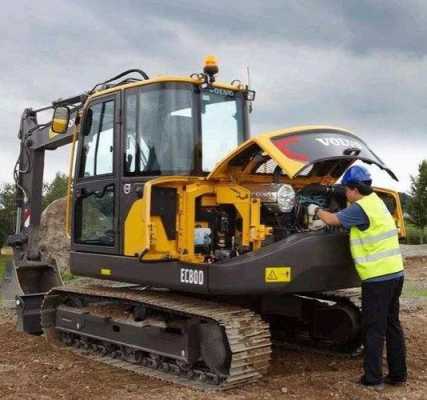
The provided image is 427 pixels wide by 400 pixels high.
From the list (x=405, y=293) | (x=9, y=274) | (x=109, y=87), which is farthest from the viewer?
(x=405, y=293)

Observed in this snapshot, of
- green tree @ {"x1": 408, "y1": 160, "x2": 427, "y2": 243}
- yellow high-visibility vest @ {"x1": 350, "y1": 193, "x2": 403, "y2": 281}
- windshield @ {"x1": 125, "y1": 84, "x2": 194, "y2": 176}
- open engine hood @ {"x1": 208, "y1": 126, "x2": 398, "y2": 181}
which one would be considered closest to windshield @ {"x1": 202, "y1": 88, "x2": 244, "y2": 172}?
windshield @ {"x1": 125, "y1": 84, "x2": 194, "y2": 176}

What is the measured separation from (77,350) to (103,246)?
4.86 feet

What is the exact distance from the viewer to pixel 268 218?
6395 millimetres

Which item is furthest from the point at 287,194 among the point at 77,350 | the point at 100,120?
the point at 77,350

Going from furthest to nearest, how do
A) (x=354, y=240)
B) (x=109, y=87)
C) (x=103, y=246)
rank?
1. (x=109, y=87)
2. (x=103, y=246)
3. (x=354, y=240)

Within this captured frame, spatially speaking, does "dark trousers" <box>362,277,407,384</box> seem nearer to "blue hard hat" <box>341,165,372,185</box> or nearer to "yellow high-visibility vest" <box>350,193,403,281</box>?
"yellow high-visibility vest" <box>350,193,403,281</box>

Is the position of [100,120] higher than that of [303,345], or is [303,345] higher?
[100,120]

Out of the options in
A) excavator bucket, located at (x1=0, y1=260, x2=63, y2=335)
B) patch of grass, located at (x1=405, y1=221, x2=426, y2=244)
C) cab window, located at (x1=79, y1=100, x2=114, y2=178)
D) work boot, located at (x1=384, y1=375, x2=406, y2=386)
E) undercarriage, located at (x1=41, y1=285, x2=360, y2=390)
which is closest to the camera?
undercarriage, located at (x1=41, y1=285, x2=360, y2=390)

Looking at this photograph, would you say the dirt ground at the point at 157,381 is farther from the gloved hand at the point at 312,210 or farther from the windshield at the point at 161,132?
the windshield at the point at 161,132

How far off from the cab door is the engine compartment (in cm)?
103

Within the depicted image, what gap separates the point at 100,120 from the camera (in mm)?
7512

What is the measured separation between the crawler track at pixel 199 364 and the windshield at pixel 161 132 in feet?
4.31

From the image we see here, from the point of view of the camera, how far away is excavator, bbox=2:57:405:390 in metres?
6.02

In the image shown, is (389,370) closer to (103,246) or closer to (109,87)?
(103,246)
